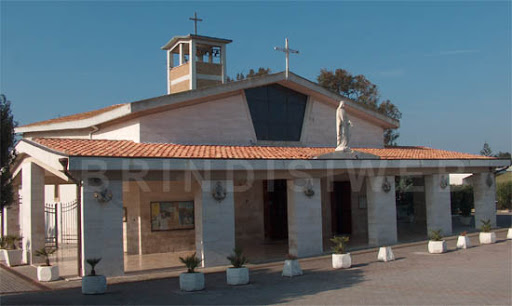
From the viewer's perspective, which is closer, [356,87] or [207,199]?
[207,199]

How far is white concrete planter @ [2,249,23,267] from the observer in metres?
18.4

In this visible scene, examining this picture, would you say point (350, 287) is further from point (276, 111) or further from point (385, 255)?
point (276, 111)

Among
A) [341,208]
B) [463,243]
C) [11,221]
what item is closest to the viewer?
[463,243]

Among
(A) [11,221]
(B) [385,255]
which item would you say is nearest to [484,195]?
(B) [385,255]

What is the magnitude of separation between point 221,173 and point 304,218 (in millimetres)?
3894

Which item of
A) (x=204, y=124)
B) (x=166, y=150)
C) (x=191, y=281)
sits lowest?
(x=191, y=281)

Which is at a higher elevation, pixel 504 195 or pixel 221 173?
pixel 221 173

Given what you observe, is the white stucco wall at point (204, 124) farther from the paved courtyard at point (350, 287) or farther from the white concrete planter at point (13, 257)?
the paved courtyard at point (350, 287)

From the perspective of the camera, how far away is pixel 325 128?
79.3 feet

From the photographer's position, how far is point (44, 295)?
12.9 metres

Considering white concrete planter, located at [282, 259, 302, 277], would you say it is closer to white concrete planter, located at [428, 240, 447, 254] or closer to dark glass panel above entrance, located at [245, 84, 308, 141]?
white concrete planter, located at [428, 240, 447, 254]

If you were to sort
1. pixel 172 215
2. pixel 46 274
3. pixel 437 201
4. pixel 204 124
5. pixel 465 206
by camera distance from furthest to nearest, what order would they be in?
1. pixel 465 206
2. pixel 437 201
3. pixel 172 215
4. pixel 204 124
5. pixel 46 274

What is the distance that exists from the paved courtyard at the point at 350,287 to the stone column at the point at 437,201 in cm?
610

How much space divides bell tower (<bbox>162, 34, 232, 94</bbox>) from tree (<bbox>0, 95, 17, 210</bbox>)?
47.2 feet
